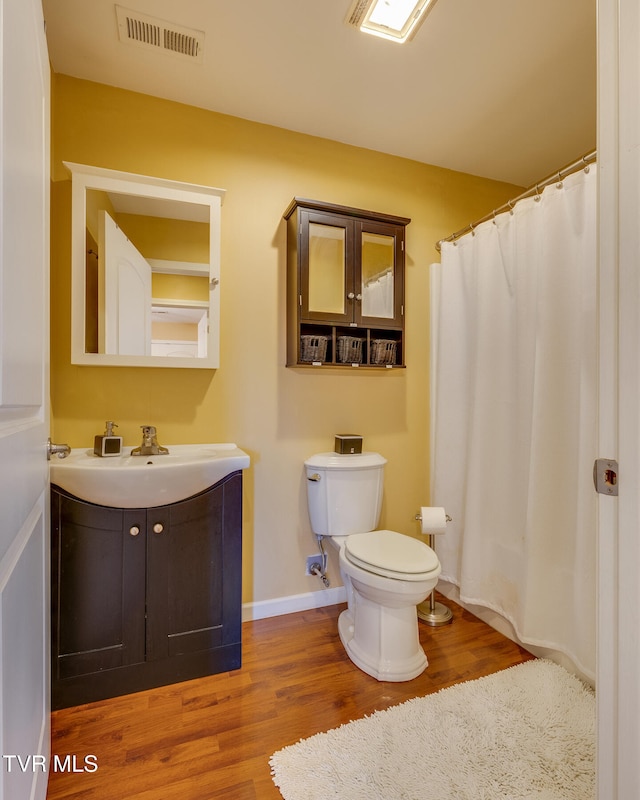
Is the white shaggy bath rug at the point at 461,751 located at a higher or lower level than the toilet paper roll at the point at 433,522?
lower

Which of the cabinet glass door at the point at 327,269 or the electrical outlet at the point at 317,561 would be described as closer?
the cabinet glass door at the point at 327,269

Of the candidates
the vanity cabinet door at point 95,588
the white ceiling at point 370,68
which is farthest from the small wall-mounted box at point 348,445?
the white ceiling at point 370,68

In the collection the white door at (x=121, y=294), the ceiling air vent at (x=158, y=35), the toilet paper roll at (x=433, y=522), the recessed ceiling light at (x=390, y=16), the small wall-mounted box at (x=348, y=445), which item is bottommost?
the toilet paper roll at (x=433, y=522)

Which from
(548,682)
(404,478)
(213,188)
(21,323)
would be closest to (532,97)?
(213,188)

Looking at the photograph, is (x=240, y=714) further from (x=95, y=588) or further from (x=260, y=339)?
(x=260, y=339)

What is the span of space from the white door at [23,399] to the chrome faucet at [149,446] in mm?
627

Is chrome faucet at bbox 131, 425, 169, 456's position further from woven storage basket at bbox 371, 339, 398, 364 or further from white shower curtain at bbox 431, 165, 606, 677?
white shower curtain at bbox 431, 165, 606, 677

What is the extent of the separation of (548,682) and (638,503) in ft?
4.56

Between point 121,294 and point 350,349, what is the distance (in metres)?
1.09

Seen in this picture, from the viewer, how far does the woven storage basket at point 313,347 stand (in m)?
1.99

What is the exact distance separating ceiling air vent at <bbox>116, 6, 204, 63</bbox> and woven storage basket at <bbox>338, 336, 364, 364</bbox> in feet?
4.32

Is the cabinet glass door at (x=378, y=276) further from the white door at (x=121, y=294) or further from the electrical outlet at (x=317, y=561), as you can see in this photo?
the electrical outlet at (x=317, y=561)

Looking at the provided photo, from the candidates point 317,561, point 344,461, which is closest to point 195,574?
point 317,561

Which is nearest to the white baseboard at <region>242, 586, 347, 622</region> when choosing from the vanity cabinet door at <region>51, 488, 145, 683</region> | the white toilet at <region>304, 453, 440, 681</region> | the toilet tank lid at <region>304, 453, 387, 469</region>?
the white toilet at <region>304, 453, 440, 681</region>
